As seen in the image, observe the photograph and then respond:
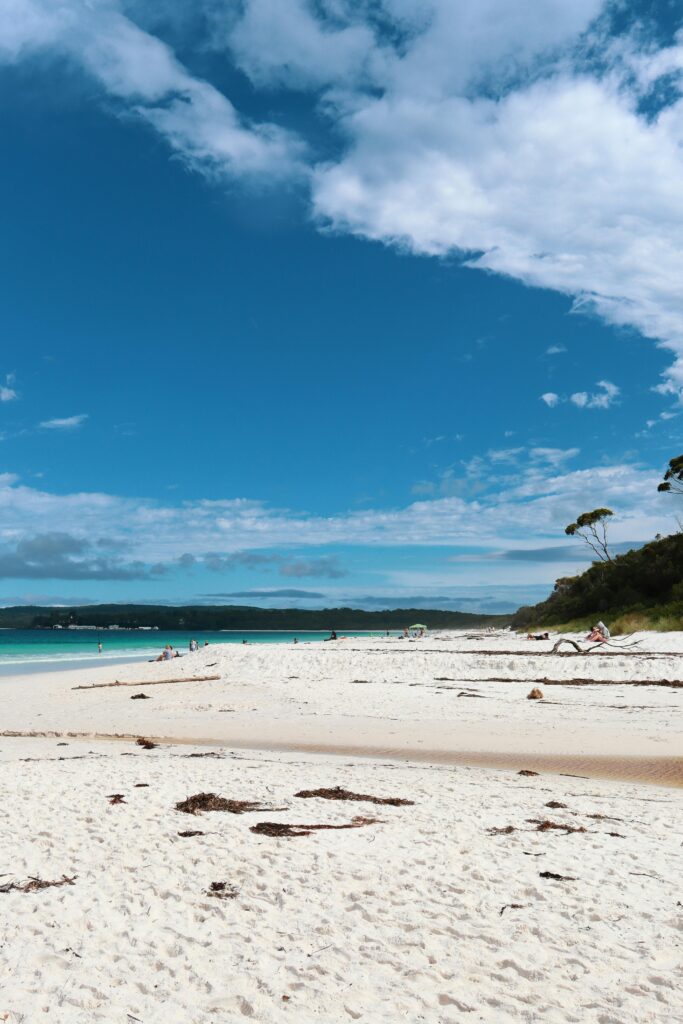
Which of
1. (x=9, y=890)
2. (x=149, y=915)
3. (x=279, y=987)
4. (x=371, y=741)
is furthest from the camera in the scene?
(x=371, y=741)

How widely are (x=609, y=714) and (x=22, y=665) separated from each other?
151 feet

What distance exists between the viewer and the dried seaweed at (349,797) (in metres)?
10.5

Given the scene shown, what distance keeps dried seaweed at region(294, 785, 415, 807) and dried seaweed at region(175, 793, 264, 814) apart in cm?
89

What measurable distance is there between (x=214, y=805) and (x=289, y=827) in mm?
1468

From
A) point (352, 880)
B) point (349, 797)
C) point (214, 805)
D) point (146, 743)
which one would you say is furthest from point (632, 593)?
point (352, 880)

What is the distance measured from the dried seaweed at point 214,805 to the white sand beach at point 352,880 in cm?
14

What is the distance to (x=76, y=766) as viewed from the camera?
13430 mm

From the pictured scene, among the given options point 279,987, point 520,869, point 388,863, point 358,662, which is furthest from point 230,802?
point 358,662

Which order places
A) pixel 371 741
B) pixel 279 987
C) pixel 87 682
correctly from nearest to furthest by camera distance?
pixel 279 987 → pixel 371 741 → pixel 87 682

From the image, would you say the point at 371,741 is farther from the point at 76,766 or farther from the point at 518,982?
the point at 518,982

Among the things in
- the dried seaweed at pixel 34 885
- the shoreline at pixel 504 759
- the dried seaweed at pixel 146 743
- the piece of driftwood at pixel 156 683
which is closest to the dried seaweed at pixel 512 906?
the dried seaweed at pixel 34 885

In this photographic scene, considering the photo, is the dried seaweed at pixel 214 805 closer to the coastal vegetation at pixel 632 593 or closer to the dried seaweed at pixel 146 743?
the dried seaweed at pixel 146 743

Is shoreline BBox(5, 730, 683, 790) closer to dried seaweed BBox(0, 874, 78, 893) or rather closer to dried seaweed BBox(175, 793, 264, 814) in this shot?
dried seaweed BBox(175, 793, 264, 814)

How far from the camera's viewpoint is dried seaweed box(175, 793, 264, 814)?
9.94 metres
